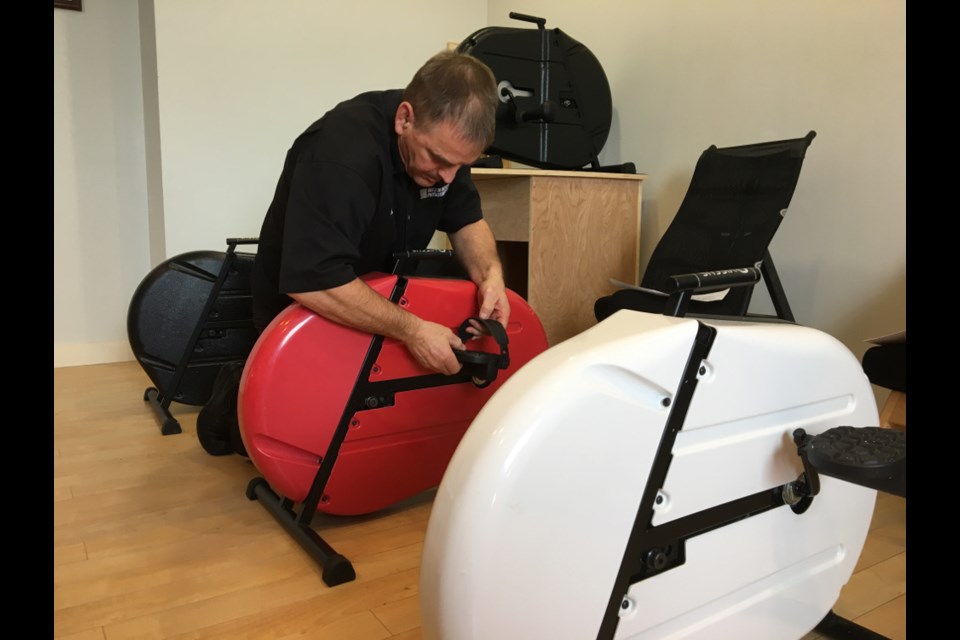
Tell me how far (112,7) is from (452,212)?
2.59 metres

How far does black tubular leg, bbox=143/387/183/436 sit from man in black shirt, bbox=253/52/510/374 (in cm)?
95

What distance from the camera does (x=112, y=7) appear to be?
3.39 meters

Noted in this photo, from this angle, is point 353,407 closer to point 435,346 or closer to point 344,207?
point 435,346

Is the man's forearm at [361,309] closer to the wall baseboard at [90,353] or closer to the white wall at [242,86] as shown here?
the white wall at [242,86]

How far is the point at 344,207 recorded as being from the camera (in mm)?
1490

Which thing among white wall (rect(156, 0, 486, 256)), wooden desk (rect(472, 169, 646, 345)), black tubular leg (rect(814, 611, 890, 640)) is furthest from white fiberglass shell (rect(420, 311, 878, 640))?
white wall (rect(156, 0, 486, 256))

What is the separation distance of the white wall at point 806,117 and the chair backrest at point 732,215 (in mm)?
245

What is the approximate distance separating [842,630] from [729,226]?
4.42ft

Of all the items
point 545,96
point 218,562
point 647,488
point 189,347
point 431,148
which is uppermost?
point 545,96

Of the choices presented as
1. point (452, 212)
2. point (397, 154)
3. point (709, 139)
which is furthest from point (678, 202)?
point (397, 154)

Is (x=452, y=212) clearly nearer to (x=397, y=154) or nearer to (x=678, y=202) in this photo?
(x=397, y=154)

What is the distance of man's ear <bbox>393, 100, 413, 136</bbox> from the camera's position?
62.3 inches

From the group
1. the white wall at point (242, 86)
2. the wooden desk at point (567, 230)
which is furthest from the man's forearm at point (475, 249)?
the white wall at point (242, 86)

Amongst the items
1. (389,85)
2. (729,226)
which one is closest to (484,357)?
(729,226)
